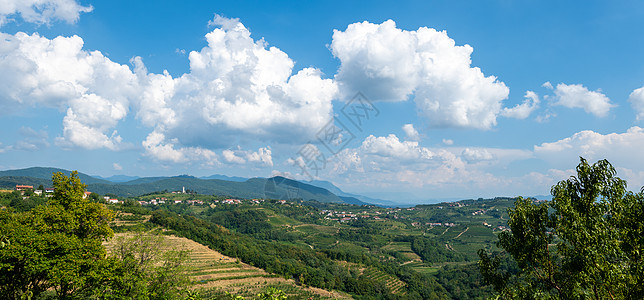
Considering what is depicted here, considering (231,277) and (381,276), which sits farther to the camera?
(381,276)

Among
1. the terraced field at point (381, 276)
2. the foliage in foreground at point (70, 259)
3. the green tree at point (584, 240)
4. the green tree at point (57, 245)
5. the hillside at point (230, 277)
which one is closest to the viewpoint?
the green tree at point (584, 240)

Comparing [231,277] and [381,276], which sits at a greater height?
[231,277]

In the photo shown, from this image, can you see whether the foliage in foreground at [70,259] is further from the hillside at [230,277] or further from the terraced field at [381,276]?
the terraced field at [381,276]

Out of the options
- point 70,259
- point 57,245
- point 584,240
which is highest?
point 584,240

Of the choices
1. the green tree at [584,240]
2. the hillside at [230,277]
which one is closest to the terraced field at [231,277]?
the hillside at [230,277]

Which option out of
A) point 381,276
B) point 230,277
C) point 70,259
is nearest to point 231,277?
point 230,277

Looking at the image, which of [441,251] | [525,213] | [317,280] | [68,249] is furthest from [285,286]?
[441,251]

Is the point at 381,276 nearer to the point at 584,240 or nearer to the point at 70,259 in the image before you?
the point at 70,259

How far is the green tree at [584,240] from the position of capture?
952 cm

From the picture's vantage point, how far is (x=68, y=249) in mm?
19203

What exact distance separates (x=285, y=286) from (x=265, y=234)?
111m

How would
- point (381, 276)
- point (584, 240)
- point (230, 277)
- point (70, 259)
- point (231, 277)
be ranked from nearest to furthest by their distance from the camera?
point (584, 240)
point (70, 259)
point (230, 277)
point (231, 277)
point (381, 276)

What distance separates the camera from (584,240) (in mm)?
10258

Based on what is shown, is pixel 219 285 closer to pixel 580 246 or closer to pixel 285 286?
pixel 285 286
